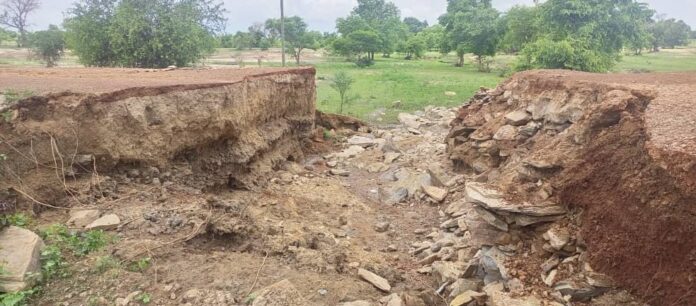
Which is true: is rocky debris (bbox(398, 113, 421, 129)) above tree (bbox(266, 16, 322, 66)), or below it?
below

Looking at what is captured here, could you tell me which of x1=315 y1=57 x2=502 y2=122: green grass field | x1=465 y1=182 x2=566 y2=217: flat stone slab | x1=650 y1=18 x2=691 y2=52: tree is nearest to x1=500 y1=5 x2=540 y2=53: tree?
x1=315 y1=57 x2=502 y2=122: green grass field

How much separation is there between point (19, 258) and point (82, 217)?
3.58 feet

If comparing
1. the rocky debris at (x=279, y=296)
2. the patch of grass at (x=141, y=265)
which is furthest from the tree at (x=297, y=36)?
the rocky debris at (x=279, y=296)

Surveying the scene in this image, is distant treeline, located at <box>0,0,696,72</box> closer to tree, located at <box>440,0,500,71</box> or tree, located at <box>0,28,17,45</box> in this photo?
tree, located at <box>440,0,500,71</box>

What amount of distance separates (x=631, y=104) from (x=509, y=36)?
2654 centimetres

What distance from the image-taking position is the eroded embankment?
5559 millimetres

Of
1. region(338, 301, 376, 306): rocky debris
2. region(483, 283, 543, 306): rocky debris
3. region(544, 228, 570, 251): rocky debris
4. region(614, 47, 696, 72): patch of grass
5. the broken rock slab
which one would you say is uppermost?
region(614, 47, 696, 72): patch of grass

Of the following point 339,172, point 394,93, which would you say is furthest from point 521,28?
point 339,172

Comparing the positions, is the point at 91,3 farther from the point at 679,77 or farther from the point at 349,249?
the point at 679,77

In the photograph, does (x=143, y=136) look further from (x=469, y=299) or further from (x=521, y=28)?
(x=521, y=28)

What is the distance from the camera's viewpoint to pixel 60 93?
612 cm

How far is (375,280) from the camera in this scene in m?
5.14

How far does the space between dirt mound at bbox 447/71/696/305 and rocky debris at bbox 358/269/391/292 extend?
4.97 feet

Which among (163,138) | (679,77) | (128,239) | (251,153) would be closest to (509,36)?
(679,77)
